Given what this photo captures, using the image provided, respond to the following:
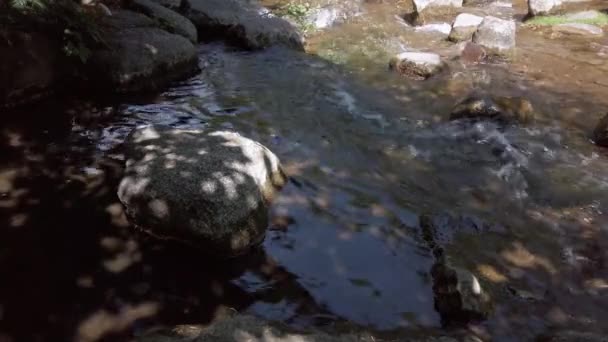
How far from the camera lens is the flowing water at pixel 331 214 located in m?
4.08

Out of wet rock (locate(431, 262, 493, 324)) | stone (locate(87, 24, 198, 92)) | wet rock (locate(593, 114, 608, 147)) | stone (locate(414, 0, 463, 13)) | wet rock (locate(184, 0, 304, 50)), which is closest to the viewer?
wet rock (locate(431, 262, 493, 324))

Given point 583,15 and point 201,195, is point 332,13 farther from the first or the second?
point 201,195

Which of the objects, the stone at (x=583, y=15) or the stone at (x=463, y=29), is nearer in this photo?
the stone at (x=463, y=29)

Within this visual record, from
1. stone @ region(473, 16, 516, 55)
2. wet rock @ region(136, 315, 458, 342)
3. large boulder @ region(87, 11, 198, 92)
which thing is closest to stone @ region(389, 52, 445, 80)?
stone @ region(473, 16, 516, 55)

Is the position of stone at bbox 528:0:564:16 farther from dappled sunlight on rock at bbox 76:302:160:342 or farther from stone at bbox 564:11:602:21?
dappled sunlight on rock at bbox 76:302:160:342

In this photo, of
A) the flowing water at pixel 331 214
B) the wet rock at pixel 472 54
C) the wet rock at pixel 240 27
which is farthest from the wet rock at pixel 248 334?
the wet rock at pixel 472 54

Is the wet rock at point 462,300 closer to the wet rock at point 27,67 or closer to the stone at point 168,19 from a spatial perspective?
the wet rock at point 27,67

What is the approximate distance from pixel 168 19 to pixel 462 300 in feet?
25.1

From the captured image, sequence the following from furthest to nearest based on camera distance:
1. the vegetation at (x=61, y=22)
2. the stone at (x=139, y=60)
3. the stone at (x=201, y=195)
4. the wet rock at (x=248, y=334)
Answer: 1. the stone at (x=139, y=60)
2. the vegetation at (x=61, y=22)
3. the stone at (x=201, y=195)
4. the wet rock at (x=248, y=334)

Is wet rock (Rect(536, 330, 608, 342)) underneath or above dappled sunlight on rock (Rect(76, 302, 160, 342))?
underneath

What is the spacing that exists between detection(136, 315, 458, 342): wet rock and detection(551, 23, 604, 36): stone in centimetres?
1127

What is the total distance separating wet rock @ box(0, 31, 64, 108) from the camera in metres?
6.46

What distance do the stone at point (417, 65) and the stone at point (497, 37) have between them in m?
1.96

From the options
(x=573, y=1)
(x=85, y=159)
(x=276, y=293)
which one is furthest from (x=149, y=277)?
(x=573, y=1)
